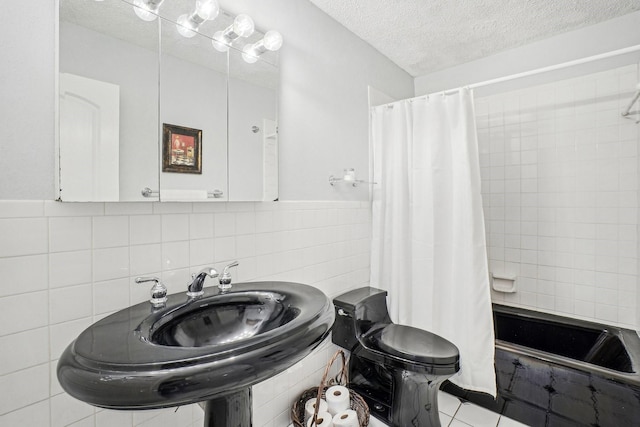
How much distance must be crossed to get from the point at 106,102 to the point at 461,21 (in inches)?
81.5

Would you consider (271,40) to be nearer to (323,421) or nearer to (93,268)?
(93,268)

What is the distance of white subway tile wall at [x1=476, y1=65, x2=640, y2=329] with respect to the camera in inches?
77.5

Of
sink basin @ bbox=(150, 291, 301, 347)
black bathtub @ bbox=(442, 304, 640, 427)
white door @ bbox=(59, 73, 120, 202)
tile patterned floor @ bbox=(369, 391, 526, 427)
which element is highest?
white door @ bbox=(59, 73, 120, 202)

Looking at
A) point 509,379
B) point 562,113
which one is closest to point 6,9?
point 509,379

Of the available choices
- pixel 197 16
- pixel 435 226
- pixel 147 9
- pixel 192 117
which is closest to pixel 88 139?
pixel 192 117

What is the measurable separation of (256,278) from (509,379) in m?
1.53

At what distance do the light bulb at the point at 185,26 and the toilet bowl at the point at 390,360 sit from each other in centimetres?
156

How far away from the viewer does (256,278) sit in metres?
1.45

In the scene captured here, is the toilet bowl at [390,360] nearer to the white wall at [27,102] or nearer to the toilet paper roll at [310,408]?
the toilet paper roll at [310,408]

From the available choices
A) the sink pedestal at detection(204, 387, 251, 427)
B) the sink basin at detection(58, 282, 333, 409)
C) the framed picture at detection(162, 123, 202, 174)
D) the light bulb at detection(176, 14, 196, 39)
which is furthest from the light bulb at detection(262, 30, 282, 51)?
the sink pedestal at detection(204, 387, 251, 427)

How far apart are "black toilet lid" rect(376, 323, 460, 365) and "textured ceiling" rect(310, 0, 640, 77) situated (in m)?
1.92

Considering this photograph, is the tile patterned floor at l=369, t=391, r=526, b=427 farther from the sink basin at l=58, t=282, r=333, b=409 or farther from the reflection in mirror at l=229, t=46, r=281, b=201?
the reflection in mirror at l=229, t=46, r=281, b=201

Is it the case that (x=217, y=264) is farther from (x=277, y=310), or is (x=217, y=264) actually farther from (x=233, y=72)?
(x=233, y=72)

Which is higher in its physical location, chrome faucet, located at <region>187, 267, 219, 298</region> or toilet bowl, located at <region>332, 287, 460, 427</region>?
chrome faucet, located at <region>187, 267, 219, 298</region>
